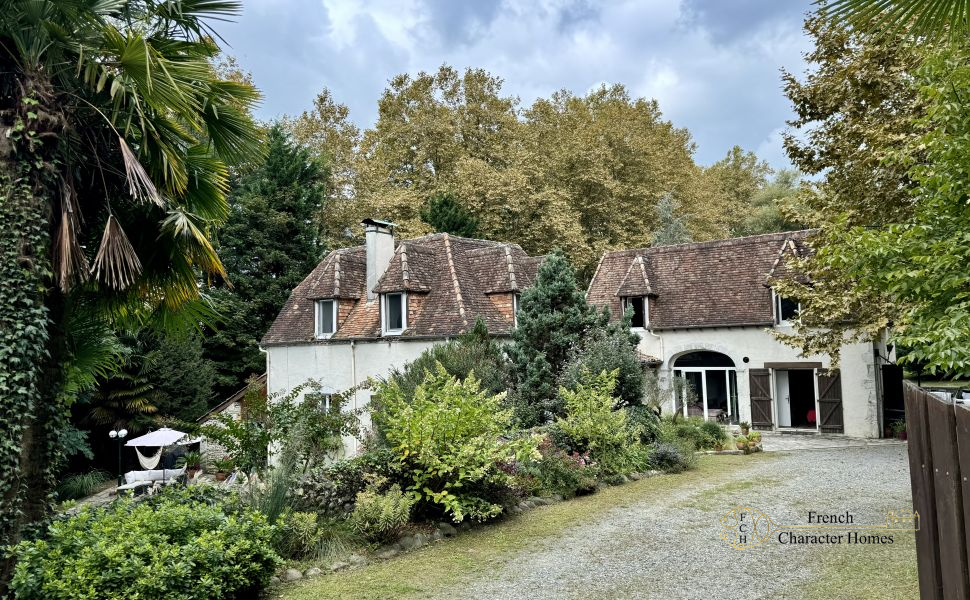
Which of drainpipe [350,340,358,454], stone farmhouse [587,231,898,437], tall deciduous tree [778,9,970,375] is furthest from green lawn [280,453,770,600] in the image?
drainpipe [350,340,358,454]

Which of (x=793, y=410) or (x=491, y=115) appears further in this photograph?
(x=491, y=115)

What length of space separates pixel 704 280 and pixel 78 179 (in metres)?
21.3

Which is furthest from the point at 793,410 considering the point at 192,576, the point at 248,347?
the point at 248,347

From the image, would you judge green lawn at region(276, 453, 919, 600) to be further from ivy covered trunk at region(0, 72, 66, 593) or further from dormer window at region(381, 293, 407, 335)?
dormer window at region(381, 293, 407, 335)

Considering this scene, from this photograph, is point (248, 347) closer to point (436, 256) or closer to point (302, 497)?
point (436, 256)

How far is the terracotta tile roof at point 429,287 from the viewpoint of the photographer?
846 inches

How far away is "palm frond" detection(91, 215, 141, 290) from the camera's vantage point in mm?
7043

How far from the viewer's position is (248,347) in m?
31.1

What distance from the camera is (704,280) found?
80.0ft

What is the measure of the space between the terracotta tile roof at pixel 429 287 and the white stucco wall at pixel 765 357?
5.81 m

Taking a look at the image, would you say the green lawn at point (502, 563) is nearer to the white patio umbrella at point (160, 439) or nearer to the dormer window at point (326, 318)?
the white patio umbrella at point (160, 439)

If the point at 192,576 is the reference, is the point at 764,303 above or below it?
above

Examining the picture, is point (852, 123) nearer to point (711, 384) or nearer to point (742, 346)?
point (742, 346)

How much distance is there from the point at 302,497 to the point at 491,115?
3248 cm
